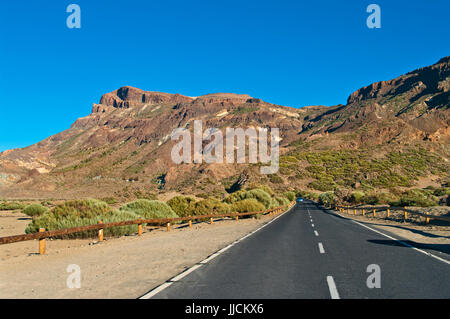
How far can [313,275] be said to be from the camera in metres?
7.45

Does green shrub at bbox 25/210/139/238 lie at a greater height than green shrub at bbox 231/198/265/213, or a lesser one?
greater

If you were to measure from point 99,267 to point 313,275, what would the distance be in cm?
566

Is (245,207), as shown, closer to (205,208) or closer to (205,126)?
(205,208)

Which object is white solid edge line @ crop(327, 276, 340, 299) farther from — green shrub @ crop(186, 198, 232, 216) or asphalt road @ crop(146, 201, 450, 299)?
green shrub @ crop(186, 198, 232, 216)

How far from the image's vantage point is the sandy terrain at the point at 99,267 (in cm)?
650

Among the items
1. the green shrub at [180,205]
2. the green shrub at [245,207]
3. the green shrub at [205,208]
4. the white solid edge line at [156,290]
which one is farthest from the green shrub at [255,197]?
the white solid edge line at [156,290]

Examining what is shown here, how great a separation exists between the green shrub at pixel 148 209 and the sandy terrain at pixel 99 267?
8.07 metres

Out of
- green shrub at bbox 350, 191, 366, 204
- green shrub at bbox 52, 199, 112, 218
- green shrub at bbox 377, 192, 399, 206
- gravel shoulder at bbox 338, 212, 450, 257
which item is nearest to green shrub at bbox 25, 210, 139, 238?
green shrub at bbox 52, 199, 112, 218

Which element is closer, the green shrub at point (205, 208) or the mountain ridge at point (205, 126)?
the green shrub at point (205, 208)

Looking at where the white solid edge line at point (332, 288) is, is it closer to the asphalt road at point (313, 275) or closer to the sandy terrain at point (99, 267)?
the asphalt road at point (313, 275)

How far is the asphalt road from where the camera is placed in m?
5.96

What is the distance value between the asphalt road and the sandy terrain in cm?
79

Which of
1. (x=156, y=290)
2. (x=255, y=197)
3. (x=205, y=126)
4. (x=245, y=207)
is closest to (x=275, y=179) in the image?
(x=255, y=197)

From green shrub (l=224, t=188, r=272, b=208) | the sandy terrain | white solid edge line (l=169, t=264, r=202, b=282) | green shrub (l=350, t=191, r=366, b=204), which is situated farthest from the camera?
green shrub (l=350, t=191, r=366, b=204)
